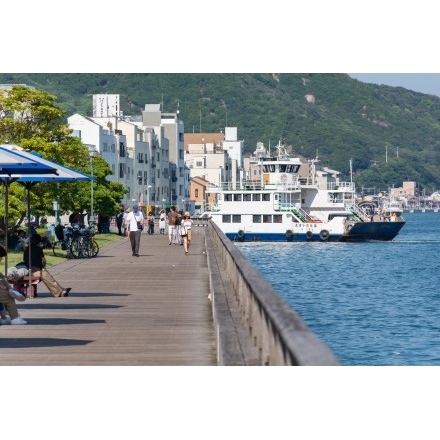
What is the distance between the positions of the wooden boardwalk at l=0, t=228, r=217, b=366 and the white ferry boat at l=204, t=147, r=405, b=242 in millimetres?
66150

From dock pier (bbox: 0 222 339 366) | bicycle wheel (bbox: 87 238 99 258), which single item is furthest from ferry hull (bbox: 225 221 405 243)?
dock pier (bbox: 0 222 339 366)

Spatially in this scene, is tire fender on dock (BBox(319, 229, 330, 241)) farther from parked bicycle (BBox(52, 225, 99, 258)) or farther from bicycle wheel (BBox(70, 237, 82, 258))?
bicycle wheel (BBox(70, 237, 82, 258))

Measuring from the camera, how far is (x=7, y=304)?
55.3ft

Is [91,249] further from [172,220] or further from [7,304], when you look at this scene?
[7,304]

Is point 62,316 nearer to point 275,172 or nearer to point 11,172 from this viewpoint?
point 11,172

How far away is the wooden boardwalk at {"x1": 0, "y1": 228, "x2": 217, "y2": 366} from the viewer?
1393cm

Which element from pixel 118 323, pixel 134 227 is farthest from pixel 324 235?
pixel 118 323

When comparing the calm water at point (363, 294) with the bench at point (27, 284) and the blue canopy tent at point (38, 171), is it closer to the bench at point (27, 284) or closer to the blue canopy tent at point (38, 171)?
the bench at point (27, 284)

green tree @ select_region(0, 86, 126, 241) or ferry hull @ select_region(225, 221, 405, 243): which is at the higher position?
green tree @ select_region(0, 86, 126, 241)

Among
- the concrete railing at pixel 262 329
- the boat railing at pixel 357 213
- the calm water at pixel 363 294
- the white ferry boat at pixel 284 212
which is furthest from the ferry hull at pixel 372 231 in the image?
the concrete railing at pixel 262 329

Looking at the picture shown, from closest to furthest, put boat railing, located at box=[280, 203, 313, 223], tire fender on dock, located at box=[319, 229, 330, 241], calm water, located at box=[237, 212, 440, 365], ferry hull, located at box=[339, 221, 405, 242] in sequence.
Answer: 1. calm water, located at box=[237, 212, 440, 365]
2. boat railing, located at box=[280, 203, 313, 223]
3. tire fender on dock, located at box=[319, 229, 330, 241]
4. ferry hull, located at box=[339, 221, 405, 242]

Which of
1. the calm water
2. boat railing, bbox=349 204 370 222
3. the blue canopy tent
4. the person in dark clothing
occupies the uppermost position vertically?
the blue canopy tent

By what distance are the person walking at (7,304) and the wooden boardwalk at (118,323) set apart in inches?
4.7

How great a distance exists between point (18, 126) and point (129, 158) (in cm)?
8379
